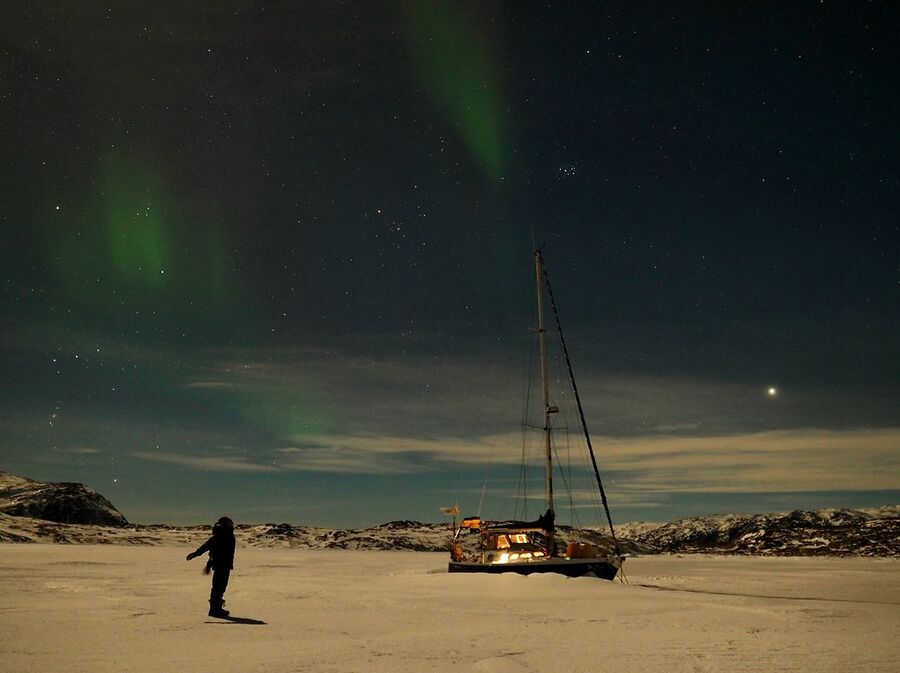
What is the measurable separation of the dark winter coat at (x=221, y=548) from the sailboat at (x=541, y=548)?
70.6 feet

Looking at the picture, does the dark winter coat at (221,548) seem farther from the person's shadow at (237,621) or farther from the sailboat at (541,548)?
the sailboat at (541,548)

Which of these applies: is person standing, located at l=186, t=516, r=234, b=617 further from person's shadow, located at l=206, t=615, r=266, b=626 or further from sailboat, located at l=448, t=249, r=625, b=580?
sailboat, located at l=448, t=249, r=625, b=580

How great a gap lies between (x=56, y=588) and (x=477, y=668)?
21.7 metres

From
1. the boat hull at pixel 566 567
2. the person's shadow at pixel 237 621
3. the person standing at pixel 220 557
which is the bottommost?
the boat hull at pixel 566 567

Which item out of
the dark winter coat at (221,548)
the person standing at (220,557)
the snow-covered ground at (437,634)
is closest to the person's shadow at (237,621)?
the snow-covered ground at (437,634)

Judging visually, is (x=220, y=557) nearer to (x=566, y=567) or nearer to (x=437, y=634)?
(x=437, y=634)

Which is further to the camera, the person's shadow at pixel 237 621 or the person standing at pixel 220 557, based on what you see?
the person standing at pixel 220 557

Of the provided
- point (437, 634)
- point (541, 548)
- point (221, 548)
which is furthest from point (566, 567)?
point (437, 634)

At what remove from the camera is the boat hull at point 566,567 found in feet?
117

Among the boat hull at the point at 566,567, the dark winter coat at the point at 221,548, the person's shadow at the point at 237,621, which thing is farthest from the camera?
the boat hull at the point at 566,567

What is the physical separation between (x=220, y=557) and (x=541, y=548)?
26.9 meters

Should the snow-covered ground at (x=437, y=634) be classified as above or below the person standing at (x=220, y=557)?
below

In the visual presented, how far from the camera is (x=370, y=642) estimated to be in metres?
13.3

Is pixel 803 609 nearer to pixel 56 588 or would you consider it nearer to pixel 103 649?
pixel 103 649
